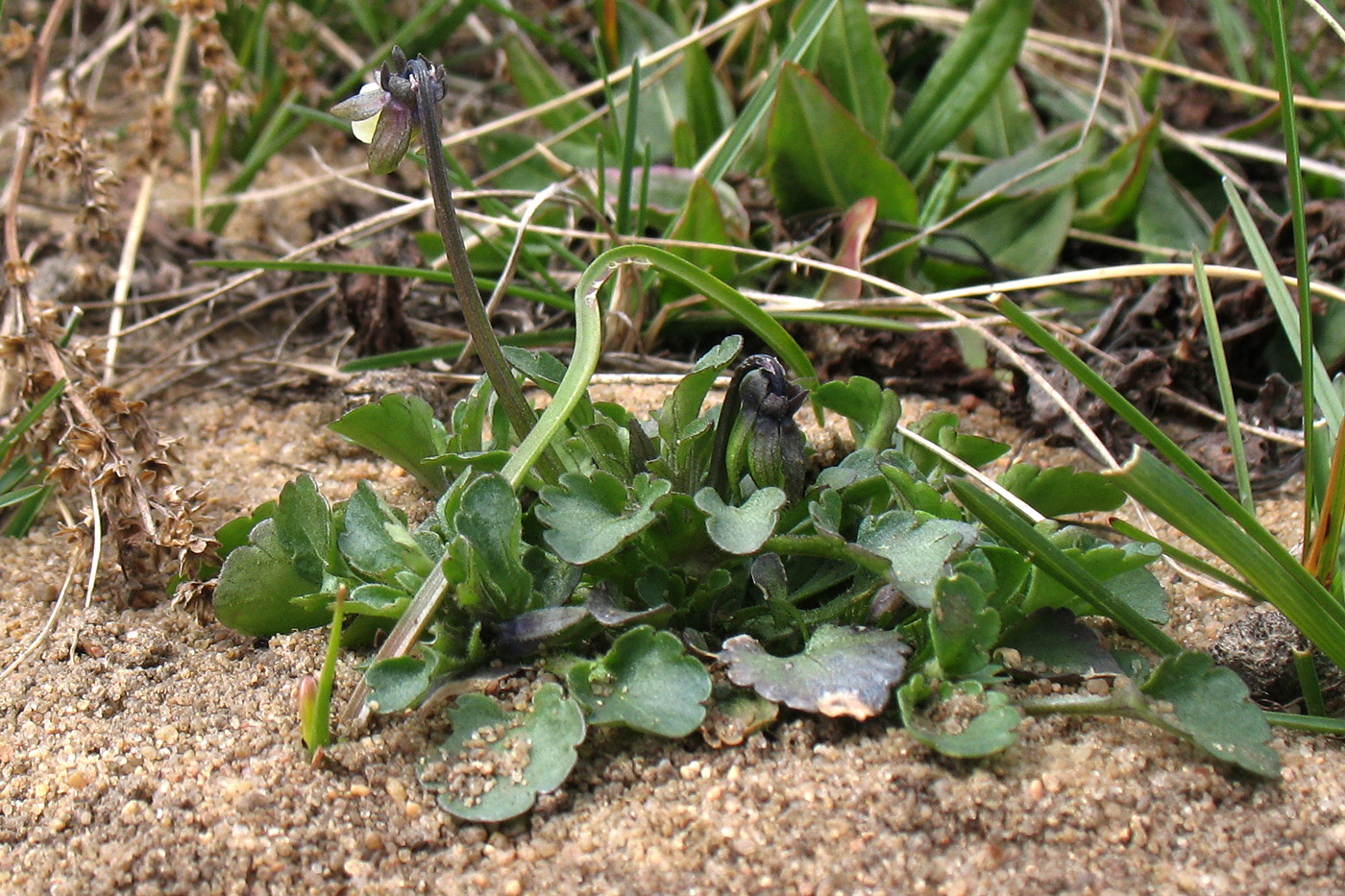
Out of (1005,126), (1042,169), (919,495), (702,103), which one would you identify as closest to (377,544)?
(919,495)

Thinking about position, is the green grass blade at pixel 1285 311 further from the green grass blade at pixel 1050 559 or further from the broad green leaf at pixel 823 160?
the broad green leaf at pixel 823 160

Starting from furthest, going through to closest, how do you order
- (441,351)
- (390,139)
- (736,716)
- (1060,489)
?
(441,351) → (1060,489) → (736,716) → (390,139)

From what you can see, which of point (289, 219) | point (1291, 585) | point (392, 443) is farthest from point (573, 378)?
point (289, 219)

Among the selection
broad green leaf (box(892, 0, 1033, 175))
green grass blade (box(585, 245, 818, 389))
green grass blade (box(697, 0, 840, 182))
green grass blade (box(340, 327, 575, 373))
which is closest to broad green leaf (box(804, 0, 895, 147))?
broad green leaf (box(892, 0, 1033, 175))

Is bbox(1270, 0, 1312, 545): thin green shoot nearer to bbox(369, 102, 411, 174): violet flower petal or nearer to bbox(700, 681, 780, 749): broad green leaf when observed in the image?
bbox(700, 681, 780, 749): broad green leaf

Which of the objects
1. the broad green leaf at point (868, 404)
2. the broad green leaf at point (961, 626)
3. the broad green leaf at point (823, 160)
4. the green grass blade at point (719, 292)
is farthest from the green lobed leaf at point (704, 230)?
the broad green leaf at point (961, 626)

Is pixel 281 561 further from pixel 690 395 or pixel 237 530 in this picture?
pixel 690 395
